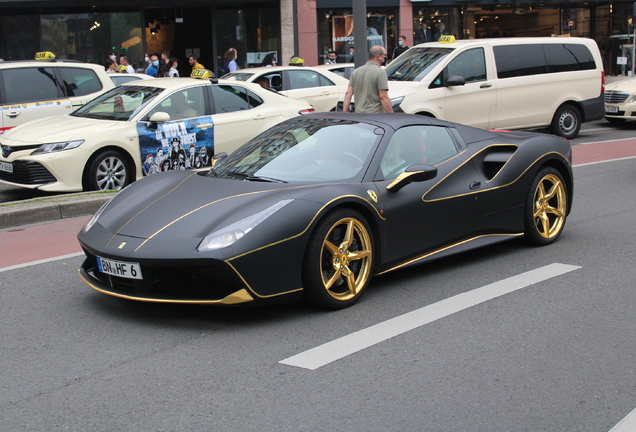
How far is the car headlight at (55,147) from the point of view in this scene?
30.0 feet

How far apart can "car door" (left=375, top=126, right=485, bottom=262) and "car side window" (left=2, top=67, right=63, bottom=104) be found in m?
7.83

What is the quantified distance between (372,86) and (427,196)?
15.5ft

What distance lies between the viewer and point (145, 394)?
3.86 meters

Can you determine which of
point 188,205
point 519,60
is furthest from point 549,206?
point 519,60

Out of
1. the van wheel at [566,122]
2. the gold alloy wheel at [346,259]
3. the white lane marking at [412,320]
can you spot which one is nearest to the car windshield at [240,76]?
the van wheel at [566,122]

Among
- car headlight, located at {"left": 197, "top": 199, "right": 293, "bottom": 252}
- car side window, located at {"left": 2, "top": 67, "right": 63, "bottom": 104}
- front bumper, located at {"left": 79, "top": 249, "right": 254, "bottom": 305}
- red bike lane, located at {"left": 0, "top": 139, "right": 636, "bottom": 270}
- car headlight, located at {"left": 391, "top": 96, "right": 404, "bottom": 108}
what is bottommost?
red bike lane, located at {"left": 0, "top": 139, "right": 636, "bottom": 270}

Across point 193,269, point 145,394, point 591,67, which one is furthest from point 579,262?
point 591,67

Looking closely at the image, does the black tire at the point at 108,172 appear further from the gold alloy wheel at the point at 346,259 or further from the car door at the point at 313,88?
the car door at the point at 313,88

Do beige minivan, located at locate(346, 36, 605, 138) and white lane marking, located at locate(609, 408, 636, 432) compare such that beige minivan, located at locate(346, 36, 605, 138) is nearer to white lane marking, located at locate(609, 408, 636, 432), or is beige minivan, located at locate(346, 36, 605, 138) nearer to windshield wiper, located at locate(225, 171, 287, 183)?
windshield wiper, located at locate(225, 171, 287, 183)

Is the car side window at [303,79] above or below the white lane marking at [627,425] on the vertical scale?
above

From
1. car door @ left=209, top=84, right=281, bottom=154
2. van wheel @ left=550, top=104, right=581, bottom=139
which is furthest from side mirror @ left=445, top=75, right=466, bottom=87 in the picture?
car door @ left=209, top=84, right=281, bottom=154

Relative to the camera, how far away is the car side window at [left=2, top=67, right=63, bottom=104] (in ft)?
38.4

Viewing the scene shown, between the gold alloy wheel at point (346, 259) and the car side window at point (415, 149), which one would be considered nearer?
the gold alloy wheel at point (346, 259)

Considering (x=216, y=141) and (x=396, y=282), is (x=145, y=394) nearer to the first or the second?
(x=396, y=282)
